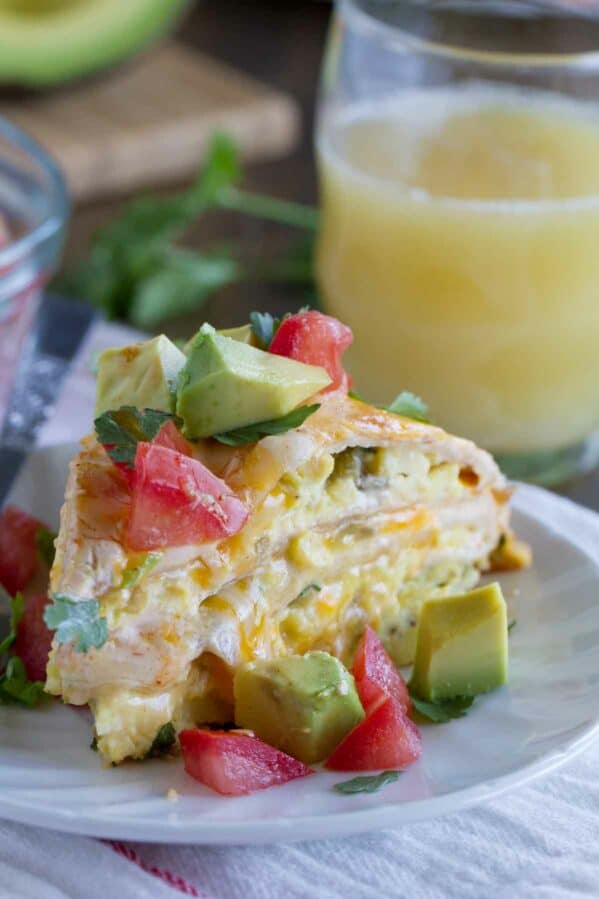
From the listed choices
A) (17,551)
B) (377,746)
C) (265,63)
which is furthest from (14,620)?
(265,63)

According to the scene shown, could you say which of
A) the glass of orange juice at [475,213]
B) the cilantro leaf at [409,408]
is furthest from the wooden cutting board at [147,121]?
the cilantro leaf at [409,408]

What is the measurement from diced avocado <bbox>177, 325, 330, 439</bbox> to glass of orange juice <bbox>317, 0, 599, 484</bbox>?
1116 millimetres

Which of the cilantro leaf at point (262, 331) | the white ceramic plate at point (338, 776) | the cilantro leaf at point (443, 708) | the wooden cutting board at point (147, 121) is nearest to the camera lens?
the white ceramic plate at point (338, 776)

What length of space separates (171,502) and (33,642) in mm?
406

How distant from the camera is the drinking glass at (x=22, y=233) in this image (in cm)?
328

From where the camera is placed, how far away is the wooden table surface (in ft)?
14.4

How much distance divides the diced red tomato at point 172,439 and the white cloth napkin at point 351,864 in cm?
52

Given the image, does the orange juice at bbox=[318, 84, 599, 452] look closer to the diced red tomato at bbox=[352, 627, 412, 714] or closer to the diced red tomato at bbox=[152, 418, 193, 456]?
the diced red tomato at bbox=[352, 627, 412, 714]

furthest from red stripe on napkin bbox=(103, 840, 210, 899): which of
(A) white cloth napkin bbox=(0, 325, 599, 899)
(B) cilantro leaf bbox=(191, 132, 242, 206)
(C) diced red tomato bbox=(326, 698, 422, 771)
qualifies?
(B) cilantro leaf bbox=(191, 132, 242, 206)

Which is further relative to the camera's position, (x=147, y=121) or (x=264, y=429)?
(x=147, y=121)

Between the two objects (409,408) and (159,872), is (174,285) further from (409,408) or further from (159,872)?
(159,872)

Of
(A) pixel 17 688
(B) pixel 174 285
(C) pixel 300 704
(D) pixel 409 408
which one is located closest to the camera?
(C) pixel 300 704

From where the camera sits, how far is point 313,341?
2129mm

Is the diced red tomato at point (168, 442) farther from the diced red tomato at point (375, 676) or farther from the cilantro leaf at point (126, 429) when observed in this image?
the diced red tomato at point (375, 676)
